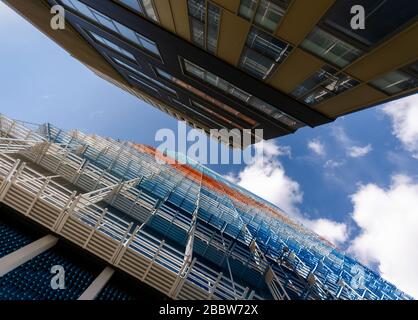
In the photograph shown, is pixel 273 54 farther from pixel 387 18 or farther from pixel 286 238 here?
pixel 286 238

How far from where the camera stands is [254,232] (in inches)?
850

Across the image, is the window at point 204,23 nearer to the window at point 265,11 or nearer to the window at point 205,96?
the window at point 265,11

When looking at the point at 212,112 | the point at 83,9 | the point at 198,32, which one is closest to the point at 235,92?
the point at 198,32

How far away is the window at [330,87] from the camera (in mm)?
10806

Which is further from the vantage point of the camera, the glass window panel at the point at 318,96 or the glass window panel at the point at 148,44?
the glass window panel at the point at 148,44

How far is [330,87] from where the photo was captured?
11930 mm

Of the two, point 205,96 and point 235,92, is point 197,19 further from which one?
point 205,96

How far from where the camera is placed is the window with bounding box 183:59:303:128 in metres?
16.8

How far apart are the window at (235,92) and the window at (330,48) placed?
691 cm

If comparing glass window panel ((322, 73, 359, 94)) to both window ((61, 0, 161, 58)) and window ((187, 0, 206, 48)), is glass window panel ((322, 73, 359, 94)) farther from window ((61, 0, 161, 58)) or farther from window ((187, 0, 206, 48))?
window ((61, 0, 161, 58))

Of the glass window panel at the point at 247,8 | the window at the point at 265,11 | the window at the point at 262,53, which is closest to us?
the window at the point at 265,11

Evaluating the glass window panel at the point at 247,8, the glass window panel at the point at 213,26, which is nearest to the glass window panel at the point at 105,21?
the glass window panel at the point at 213,26
